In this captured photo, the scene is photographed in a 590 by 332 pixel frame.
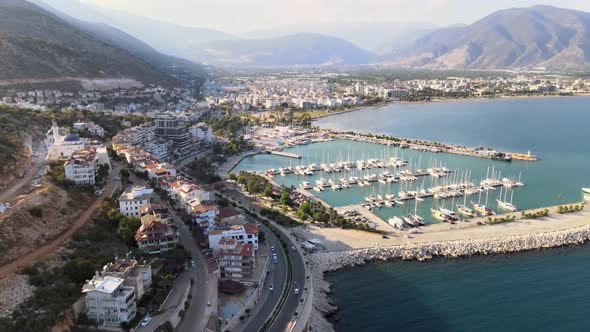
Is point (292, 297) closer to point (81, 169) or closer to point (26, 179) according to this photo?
point (81, 169)

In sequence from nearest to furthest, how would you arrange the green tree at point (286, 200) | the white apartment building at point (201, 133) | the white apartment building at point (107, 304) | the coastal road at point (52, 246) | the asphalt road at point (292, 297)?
the white apartment building at point (107, 304) < the coastal road at point (52, 246) < the asphalt road at point (292, 297) < the green tree at point (286, 200) < the white apartment building at point (201, 133)

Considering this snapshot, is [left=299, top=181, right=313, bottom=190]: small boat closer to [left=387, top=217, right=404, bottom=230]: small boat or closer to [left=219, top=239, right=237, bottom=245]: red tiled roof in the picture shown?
[left=387, top=217, right=404, bottom=230]: small boat

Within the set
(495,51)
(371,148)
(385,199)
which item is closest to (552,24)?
(495,51)

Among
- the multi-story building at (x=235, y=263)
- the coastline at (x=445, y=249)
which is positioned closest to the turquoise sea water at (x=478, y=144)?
the coastline at (x=445, y=249)

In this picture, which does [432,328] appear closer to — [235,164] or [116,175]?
[116,175]

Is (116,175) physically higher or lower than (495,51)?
lower

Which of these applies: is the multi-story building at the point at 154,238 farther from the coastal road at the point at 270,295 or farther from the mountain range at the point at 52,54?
the mountain range at the point at 52,54

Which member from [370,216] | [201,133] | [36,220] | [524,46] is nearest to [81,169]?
[36,220]
